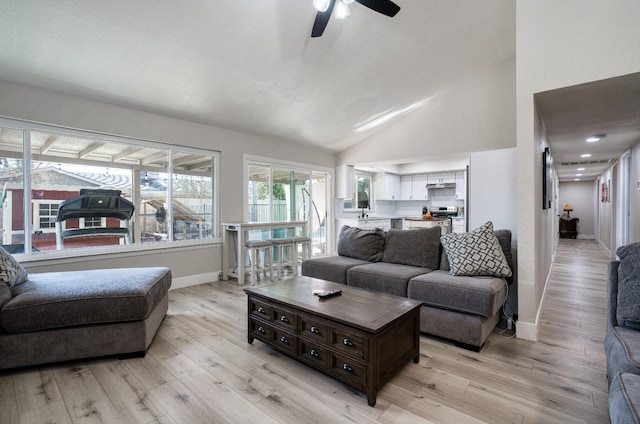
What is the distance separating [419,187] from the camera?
8.30 m

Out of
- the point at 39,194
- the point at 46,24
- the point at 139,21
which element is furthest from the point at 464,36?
the point at 39,194

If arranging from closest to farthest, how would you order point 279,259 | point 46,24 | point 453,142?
1. point 46,24
2. point 279,259
3. point 453,142

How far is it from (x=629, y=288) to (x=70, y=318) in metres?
3.51

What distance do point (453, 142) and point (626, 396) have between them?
4627 millimetres

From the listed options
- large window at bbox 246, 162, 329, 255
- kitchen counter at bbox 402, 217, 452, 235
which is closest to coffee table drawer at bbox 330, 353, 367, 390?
large window at bbox 246, 162, 329, 255

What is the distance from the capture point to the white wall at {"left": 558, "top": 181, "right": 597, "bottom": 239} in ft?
34.6

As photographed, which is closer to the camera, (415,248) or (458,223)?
(415,248)

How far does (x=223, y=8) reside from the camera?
2.63 m

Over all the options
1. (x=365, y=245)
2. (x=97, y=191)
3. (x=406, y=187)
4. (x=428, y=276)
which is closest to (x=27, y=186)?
(x=97, y=191)

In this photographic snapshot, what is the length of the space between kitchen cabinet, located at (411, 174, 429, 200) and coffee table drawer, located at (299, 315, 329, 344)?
6879 mm

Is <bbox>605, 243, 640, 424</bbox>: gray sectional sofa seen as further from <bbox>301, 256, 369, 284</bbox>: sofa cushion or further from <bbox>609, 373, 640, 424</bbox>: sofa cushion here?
<bbox>301, 256, 369, 284</bbox>: sofa cushion

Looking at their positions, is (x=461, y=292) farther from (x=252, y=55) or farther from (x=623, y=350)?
(x=252, y=55)

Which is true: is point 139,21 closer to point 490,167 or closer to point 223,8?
point 223,8

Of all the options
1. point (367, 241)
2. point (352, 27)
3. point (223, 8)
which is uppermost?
point (352, 27)
